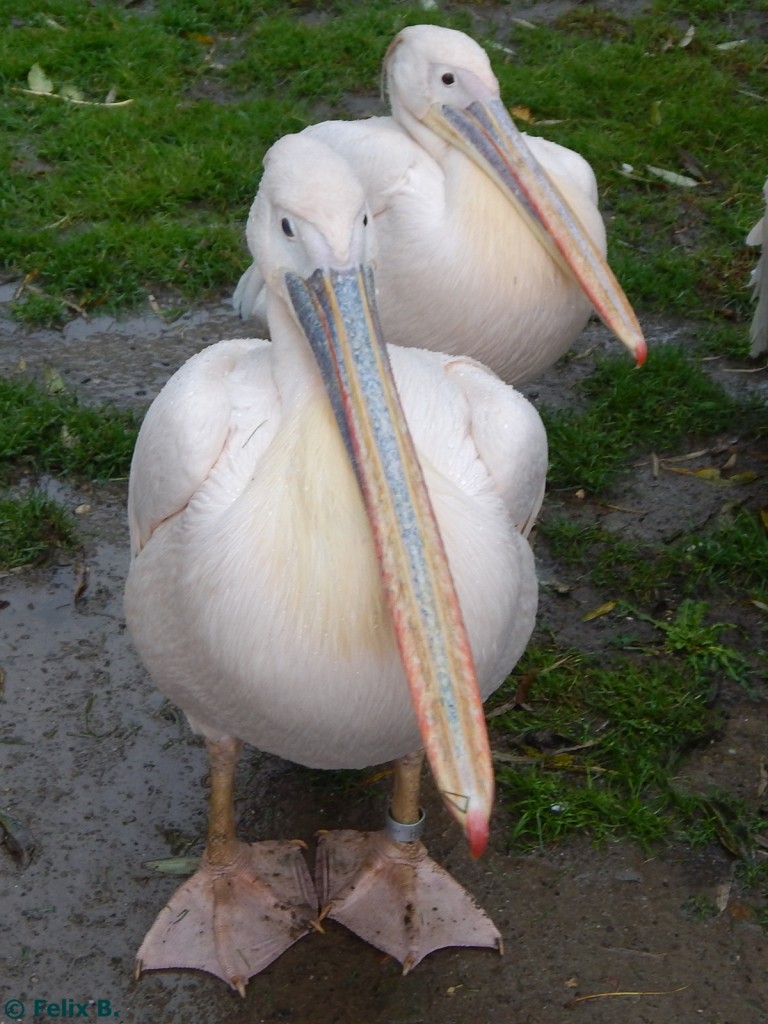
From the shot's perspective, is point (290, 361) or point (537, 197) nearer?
point (290, 361)

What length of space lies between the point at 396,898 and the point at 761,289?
2341mm

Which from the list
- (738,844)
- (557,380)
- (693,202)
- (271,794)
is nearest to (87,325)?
(557,380)

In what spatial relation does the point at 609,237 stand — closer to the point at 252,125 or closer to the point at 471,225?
the point at 252,125

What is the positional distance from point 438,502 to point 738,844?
3.76 ft

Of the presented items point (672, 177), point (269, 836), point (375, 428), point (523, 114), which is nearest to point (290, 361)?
point (375, 428)

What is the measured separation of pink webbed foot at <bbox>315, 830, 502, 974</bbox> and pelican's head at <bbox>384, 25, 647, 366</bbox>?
4.12ft

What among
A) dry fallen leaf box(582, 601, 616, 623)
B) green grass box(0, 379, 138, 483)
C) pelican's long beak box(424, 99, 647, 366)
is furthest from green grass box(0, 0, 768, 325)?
dry fallen leaf box(582, 601, 616, 623)

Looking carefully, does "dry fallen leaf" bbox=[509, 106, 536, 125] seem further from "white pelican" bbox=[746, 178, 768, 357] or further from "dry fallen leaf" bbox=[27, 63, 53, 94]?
"dry fallen leaf" bbox=[27, 63, 53, 94]

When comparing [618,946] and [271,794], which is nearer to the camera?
[618,946]

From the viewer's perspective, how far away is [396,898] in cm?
273

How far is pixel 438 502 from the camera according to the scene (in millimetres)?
2240

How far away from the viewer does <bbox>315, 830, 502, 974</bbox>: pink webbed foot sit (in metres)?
2.65

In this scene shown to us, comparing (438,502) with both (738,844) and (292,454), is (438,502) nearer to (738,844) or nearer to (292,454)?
(292,454)

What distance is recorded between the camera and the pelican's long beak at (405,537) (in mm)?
1875
